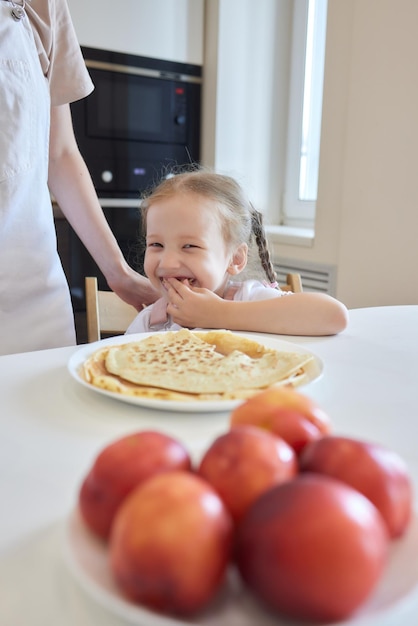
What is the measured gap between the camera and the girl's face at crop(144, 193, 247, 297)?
1.32 meters

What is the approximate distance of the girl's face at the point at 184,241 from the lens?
4.33 ft

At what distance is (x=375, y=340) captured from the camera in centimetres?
109

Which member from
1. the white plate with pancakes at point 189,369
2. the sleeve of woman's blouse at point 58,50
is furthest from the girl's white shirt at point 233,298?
the sleeve of woman's blouse at point 58,50

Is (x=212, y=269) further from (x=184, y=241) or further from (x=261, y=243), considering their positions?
(x=261, y=243)

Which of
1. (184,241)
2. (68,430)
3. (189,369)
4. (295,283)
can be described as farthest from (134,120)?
(68,430)

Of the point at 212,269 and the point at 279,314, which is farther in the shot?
the point at 212,269

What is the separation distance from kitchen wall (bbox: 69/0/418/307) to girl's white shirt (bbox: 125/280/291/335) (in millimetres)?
1131

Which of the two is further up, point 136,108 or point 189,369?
point 136,108

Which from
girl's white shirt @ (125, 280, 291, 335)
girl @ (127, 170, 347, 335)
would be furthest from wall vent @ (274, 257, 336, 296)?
girl's white shirt @ (125, 280, 291, 335)

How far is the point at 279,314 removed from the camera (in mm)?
1113

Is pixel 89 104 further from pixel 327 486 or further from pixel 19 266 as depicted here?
pixel 327 486

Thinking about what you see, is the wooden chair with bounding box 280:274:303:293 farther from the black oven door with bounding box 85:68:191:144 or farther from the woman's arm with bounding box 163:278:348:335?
the black oven door with bounding box 85:68:191:144

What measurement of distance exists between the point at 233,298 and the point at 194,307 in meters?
0.24

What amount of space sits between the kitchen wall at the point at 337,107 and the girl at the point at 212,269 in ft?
3.34
